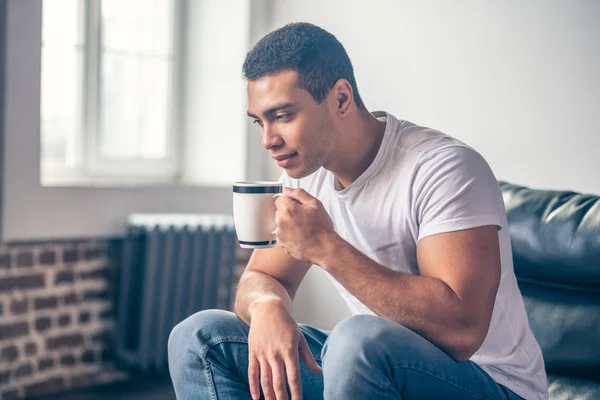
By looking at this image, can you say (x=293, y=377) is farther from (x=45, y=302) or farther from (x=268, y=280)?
(x=45, y=302)

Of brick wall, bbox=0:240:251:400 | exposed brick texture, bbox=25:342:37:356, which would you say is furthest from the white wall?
exposed brick texture, bbox=25:342:37:356

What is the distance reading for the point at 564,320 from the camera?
4.97ft

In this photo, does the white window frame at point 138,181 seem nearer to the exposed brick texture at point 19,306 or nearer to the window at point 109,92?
the window at point 109,92

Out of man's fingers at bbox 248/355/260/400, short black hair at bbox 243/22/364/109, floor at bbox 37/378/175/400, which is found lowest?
floor at bbox 37/378/175/400

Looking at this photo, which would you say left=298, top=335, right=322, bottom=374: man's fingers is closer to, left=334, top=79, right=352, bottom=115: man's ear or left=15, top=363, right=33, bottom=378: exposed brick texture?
left=334, top=79, right=352, bottom=115: man's ear

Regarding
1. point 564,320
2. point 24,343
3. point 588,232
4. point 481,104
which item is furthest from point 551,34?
point 24,343

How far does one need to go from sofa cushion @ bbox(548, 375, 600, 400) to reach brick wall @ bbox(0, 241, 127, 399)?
1.79 metres

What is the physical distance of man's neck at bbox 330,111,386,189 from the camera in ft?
4.83

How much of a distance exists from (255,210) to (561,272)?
71 centimetres

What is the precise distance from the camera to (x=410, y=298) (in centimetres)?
116

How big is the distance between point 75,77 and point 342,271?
1.97m

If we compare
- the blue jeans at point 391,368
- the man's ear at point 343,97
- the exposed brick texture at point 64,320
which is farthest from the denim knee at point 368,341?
the exposed brick texture at point 64,320

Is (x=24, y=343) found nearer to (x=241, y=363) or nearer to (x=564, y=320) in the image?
(x=241, y=363)

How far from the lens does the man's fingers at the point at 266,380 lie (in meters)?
1.24
